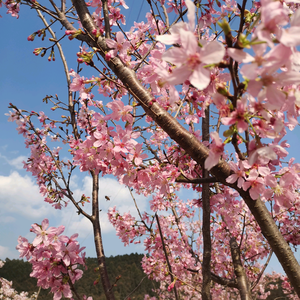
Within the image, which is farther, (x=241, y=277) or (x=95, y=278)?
(x=95, y=278)

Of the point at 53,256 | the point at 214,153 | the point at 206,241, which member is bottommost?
the point at 53,256

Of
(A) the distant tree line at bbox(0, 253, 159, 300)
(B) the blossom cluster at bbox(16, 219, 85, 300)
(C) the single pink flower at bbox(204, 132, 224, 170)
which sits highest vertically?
(C) the single pink flower at bbox(204, 132, 224, 170)

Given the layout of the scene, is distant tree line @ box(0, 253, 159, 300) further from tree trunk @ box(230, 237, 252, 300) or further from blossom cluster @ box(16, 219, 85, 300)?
blossom cluster @ box(16, 219, 85, 300)

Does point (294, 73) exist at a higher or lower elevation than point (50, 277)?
higher

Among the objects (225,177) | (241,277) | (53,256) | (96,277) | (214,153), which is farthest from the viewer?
(96,277)

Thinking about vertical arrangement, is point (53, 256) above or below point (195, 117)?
below

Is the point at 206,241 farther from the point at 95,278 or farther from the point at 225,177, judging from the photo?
the point at 95,278

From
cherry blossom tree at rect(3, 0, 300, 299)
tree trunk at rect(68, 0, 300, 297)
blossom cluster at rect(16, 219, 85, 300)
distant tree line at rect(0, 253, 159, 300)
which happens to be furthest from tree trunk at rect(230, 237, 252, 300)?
distant tree line at rect(0, 253, 159, 300)

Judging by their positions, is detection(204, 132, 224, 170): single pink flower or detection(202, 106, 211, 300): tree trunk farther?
detection(202, 106, 211, 300): tree trunk

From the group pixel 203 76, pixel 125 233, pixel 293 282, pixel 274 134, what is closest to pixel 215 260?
pixel 125 233

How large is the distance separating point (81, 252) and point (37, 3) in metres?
2.62

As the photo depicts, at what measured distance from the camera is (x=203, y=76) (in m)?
0.66

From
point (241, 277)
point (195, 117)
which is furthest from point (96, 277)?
point (195, 117)

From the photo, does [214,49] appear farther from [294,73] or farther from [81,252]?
[81,252]
